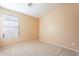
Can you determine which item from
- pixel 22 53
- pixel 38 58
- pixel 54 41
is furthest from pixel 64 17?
pixel 22 53

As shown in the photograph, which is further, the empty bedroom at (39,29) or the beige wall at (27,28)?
the beige wall at (27,28)

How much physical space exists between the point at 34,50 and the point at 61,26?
81 cm

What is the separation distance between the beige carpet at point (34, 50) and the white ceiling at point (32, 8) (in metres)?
0.65

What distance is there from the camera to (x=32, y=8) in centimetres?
210

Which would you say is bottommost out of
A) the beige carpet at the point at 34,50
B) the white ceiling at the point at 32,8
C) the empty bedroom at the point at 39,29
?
the beige carpet at the point at 34,50

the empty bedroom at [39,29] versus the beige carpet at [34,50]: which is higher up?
the empty bedroom at [39,29]

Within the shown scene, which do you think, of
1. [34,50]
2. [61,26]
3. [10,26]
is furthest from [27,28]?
[61,26]

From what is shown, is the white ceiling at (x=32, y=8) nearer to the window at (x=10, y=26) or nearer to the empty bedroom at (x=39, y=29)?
the empty bedroom at (x=39, y=29)

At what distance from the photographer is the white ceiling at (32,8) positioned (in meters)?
1.97

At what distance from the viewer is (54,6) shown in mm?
2068

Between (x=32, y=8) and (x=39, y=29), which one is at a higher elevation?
(x=32, y=8)

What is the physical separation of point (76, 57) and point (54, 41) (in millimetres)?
560

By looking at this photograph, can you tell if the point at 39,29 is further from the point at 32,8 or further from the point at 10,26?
the point at 10,26

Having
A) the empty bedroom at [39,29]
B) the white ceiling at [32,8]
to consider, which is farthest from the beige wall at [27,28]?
the white ceiling at [32,8]
